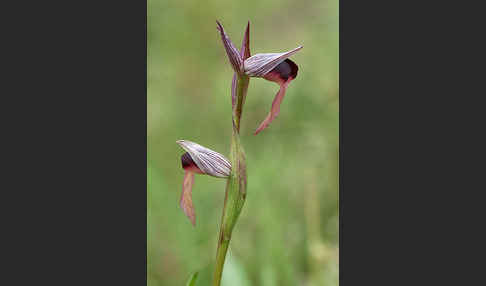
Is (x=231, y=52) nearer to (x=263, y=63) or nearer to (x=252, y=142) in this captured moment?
(x=263, y=63)

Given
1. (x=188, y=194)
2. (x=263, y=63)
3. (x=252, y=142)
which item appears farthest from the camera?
(x=252, y=142)

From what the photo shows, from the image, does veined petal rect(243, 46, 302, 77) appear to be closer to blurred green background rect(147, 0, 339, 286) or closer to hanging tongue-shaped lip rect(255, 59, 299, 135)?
hanging tongue-shaped lip rect(255, 59, 299, 135)

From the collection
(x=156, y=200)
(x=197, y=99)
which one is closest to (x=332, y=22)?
(x=197, y=99)

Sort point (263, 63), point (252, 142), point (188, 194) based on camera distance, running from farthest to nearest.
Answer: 1. point (252, 142)
2. point (188, 194)
3. point (263, 63)

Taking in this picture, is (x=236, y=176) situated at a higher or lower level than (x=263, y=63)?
lower

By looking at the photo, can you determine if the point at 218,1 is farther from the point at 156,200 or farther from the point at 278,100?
the point at 278,100

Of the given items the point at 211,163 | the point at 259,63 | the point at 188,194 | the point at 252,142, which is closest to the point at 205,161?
the point at 211,163
